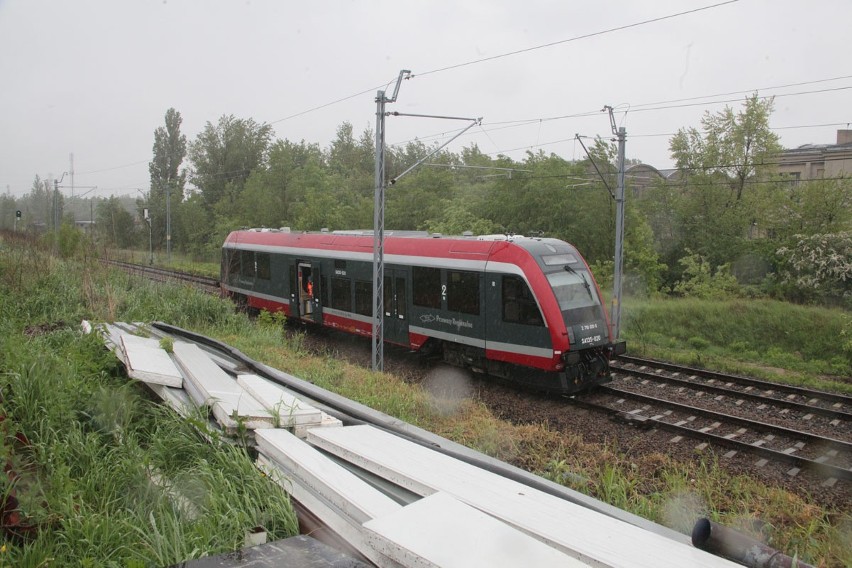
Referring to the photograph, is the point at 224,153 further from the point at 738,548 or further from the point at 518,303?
the point at 738,548

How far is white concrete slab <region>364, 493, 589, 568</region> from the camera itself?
2.66 m

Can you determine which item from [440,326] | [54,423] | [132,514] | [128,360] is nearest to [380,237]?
[440,326]

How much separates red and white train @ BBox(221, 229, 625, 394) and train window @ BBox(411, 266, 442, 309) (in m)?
0.02

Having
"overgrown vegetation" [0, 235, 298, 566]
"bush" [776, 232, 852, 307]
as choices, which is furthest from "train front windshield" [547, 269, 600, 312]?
"bush" [776, 232, 852, 307]

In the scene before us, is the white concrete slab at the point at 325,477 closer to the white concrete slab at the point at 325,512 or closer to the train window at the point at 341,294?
the white concrete slab at the point at 325,512

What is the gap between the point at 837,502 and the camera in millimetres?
7430

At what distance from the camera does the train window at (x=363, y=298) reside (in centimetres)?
1501

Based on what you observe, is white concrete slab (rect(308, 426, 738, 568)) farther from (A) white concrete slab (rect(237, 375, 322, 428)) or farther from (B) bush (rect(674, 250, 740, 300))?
(B) bush (rect(674, 250, 740, 300))

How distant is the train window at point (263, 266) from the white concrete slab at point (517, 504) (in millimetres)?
14876

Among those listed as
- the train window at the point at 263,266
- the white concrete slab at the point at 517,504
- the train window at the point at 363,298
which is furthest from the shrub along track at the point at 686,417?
the train window at the point at 263,266

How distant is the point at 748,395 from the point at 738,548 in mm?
10308

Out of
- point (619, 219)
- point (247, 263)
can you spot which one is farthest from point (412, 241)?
point (247, 263)

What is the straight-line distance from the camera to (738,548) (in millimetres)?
2918

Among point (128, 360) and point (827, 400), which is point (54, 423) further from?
point (827, 400)
